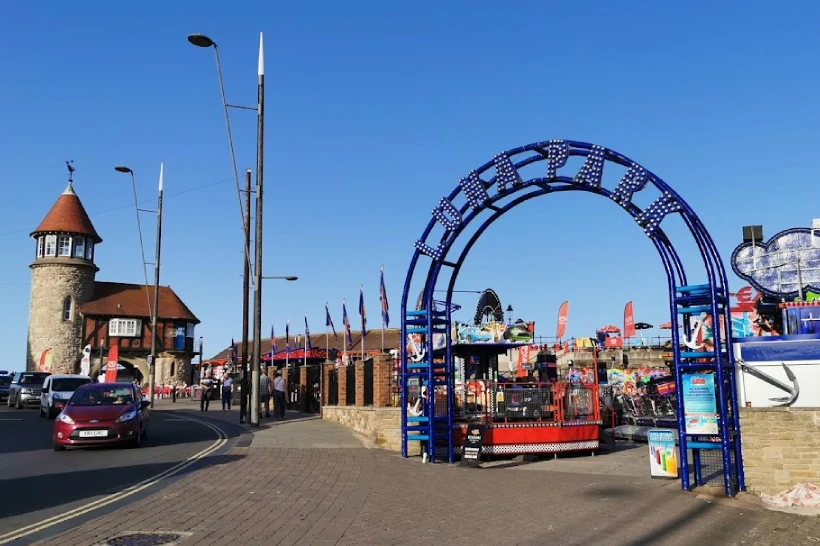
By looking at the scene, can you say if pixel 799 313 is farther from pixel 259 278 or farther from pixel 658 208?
pixel 259 278

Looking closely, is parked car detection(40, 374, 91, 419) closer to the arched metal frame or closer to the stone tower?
the arched metal frame

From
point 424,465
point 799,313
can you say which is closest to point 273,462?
point 424,465

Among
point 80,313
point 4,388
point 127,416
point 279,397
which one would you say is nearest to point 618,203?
point 127,416

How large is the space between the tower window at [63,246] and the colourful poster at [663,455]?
59041 millimetres

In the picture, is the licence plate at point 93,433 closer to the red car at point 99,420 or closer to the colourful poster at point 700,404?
the red car at point 99,420

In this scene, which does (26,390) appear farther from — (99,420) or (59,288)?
(59,288)

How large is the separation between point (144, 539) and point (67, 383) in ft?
72.9

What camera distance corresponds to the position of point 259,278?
74.5 feet

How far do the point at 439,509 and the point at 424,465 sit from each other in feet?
15.0

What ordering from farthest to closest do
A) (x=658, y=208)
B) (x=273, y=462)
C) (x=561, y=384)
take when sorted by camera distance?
(x=561, y=384)
(x=273, y=462)
(x=658, y=208)

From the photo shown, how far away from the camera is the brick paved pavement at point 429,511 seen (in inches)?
293

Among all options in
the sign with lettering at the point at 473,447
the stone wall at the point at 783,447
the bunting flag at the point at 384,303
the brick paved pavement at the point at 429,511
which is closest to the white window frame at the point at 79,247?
the bunting flag at the point at 384,303

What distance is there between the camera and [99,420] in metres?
14.9

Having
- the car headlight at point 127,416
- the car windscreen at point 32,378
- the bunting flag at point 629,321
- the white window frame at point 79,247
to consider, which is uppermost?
the white window frame at point 79,247
